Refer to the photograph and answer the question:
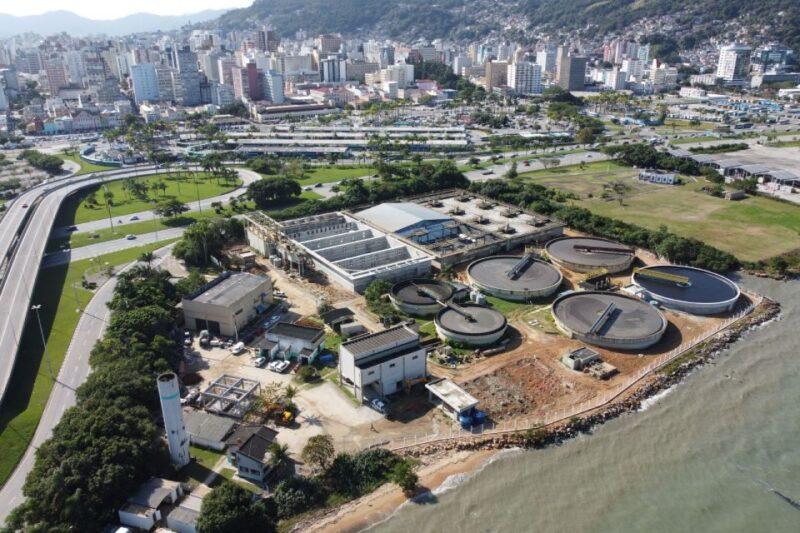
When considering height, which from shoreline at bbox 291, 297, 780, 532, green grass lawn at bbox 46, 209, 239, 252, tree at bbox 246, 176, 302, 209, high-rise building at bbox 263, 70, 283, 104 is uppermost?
high-rise building at bbox 263, 70, 283, 104

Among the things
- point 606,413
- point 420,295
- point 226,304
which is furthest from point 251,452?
point 420,295

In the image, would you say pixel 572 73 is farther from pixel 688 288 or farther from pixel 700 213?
pixel 688 288

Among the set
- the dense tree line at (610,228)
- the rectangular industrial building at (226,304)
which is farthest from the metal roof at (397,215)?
the rectangular industrial building at (226,304)

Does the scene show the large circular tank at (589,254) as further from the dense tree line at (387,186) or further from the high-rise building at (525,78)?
the high-rise building at (525,78)

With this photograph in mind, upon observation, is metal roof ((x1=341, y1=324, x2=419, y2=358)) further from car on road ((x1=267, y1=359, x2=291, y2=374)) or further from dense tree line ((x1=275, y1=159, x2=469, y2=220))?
dense tree line ((x1=275, y1=159, x2=469, y2=220))

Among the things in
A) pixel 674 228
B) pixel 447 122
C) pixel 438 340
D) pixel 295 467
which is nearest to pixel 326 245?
pixel 438 340

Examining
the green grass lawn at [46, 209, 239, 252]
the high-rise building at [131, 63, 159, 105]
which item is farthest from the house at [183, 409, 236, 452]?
the high-rise building at [131, 63, 159, 105]
